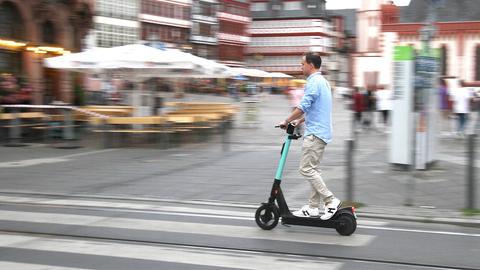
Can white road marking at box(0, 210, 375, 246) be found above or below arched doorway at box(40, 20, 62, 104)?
below

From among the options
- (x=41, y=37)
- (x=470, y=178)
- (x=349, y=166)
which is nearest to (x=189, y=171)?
(x=349, y=166)

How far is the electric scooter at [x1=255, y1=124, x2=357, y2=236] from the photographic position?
22.7 feet

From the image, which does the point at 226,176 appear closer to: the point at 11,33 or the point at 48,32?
the point at 11,33

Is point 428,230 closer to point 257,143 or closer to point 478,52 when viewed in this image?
point 257,143

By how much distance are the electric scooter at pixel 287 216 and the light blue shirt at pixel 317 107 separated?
0.21m

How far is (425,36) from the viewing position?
11.5 metres

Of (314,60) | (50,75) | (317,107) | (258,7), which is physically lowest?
(317,107)

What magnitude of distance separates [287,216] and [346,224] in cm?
66

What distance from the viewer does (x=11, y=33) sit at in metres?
22.4

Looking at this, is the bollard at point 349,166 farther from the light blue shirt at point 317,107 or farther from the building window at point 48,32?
the building window at point 48,32

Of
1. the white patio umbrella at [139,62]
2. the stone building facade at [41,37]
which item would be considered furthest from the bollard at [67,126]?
the stone building facade at [41,37]

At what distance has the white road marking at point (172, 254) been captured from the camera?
226 inches

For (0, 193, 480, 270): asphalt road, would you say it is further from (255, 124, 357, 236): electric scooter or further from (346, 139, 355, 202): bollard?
(346, 139, 355, 202): bollard

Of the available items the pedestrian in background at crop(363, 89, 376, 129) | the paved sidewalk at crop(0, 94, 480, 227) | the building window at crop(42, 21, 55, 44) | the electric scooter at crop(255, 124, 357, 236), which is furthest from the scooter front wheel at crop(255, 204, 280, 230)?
the building window at crop(42, 21, 55, 44)
